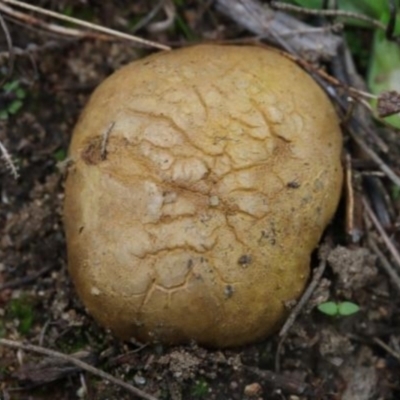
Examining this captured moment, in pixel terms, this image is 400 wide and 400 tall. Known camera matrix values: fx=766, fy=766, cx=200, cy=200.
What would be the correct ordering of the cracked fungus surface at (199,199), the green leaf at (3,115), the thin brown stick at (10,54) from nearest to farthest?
1. the cracked fungus surface at (199,199)
2. the thin brown stick at (10,54)
3. the green leaf at (3,115)

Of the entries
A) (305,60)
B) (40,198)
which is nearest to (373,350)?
(305,60)

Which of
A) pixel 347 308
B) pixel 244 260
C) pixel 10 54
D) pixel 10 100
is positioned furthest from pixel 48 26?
pixel 347 308

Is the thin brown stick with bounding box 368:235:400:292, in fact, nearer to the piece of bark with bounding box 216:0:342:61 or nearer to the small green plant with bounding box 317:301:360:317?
the small green plant with bounding box 317:301:360:317

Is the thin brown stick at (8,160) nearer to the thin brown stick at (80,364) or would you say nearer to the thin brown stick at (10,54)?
the thin brown stick at (10,54)

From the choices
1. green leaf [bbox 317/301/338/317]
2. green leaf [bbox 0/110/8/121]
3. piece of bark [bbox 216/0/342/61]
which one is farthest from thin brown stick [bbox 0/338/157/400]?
piece of bark [bbox 216/0/342/61]

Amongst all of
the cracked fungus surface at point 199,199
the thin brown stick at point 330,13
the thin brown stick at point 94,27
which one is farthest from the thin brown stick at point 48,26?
the thin brown stick at point 330,13

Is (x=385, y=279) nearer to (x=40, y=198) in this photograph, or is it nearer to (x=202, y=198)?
(x=202, y=198)

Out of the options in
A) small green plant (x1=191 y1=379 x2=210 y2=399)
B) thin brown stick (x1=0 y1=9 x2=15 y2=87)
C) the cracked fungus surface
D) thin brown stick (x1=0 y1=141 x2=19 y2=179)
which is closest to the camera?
the cracked fungus surface
